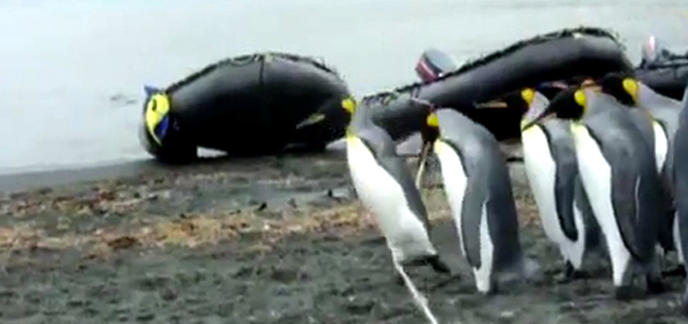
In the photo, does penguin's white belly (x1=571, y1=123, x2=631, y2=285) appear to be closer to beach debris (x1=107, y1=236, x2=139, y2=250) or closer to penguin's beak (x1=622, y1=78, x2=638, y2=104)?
penguin's beak (x1=622, y1=78, x2=638, y2=104)

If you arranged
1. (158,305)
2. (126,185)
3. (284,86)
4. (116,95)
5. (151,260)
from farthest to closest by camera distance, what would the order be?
(116,95) < (284,86) < (126,185) < (151,260) < (158,305)

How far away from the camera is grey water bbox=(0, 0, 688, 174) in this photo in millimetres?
14906

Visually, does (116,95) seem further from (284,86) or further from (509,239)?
(509,239)

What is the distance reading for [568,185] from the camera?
263 inches

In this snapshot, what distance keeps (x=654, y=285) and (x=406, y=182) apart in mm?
1360

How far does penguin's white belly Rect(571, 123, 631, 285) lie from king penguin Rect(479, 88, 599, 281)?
0.66 ft

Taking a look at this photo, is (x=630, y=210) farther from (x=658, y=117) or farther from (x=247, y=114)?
(x=247, y=114)

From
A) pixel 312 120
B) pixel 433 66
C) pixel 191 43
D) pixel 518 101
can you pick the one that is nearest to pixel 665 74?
pixel 433 66

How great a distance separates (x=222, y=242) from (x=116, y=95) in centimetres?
1028

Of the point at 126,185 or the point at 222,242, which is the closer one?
the point at 222,242

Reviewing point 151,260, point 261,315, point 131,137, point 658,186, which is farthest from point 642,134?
point 131,137

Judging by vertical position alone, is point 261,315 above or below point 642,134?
below

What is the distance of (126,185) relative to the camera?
1065 cm

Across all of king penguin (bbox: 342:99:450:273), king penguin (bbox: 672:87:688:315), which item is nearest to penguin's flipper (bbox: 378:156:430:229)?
king penguin (bbox: 342:99:450:273)
